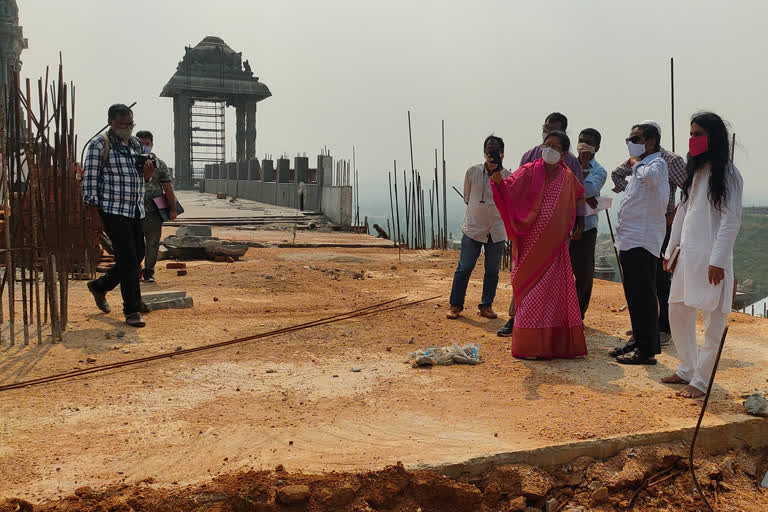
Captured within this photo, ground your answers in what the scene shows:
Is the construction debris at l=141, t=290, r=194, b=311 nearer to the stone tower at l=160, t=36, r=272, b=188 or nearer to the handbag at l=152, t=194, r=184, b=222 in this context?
the handbag at l=152, t=194, r=184, b=222

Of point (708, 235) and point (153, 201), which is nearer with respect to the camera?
point (708, 235)

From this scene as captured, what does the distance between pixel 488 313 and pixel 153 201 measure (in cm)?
370

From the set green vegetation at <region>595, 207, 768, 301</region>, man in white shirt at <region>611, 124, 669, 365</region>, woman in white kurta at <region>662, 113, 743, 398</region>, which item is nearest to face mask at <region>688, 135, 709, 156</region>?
woman in white kurta at <region>662, 113, 743, 398</region>

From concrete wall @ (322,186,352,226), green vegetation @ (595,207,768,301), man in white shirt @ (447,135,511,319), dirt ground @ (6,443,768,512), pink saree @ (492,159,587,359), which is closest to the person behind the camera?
dirt ground @ (6,443,768,512)

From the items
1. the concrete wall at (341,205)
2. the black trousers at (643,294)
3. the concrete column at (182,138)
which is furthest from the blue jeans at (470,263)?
the concrete column at (182,138)

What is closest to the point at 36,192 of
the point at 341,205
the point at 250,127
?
the point at 341,205

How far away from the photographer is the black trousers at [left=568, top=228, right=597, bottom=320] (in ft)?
18.5

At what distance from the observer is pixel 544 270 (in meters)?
4.77

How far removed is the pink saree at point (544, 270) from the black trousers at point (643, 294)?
0.36m

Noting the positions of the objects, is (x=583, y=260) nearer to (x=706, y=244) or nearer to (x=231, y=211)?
(x=706, y=244)

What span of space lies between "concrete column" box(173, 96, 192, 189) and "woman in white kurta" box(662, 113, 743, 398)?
28748mm

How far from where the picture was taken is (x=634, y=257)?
4602 millimetres

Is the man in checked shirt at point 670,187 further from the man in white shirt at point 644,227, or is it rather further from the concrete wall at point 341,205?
the concrete wall at point 341,205

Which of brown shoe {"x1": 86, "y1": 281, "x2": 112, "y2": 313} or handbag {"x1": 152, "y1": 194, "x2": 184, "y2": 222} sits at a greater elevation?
handbag {"x1": 152, "y1": 194, "x2": 184, "y2": 222}
